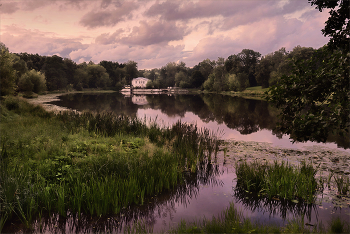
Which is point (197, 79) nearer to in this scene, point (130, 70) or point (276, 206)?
point (130, 70)

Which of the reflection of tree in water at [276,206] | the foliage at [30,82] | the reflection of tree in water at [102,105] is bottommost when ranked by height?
the reflection of tree in water at [276,206]

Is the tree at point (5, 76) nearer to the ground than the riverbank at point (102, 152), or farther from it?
farther from it

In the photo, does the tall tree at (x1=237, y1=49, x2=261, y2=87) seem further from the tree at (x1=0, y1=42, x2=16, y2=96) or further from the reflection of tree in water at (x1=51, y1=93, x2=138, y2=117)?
the tree at (x1=0, y1=42, x2=16, y2=96)

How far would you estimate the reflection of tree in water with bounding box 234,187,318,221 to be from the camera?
6521 millimetres

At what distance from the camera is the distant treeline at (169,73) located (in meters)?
58.4

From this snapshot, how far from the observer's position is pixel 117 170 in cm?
771

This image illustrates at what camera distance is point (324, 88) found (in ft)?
19.2

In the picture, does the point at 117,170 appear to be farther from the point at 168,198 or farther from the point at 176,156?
the point at 176,156

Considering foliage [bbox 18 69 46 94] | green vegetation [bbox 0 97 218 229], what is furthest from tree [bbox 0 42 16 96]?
foliage [bbox 18 69 46 94]

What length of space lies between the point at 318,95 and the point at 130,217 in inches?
236

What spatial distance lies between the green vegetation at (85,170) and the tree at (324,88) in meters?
4.44

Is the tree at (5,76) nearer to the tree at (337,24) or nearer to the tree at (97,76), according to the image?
the tree at (337,24)

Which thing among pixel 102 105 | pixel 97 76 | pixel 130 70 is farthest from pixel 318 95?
pixel 130 70

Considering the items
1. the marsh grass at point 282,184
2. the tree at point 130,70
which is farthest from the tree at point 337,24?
the tree at point 130,70
